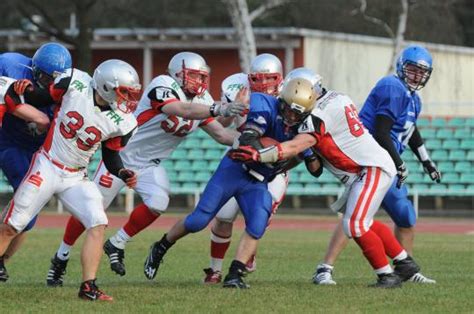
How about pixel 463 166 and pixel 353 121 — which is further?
pixel 463 166

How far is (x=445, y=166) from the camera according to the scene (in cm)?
2422

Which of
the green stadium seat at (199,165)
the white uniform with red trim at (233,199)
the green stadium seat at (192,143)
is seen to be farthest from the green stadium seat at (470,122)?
the white uniform with red trim at (233,199)

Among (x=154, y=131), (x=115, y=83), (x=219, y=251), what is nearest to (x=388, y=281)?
(x=219, y=251)

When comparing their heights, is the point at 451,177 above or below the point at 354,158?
below

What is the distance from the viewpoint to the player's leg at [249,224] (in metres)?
9.47

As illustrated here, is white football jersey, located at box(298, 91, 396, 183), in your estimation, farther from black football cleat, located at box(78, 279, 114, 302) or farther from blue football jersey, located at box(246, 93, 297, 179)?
black football cleat, located at box(78, 279, 114, 302)

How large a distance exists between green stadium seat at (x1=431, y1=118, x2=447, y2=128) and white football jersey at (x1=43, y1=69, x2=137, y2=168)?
16925mm

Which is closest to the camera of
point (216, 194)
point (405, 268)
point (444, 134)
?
point (216, 194)

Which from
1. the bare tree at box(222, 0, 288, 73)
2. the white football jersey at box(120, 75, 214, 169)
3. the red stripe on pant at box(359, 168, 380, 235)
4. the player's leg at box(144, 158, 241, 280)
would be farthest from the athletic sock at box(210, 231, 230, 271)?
the bare tree at box(222, 0, 288, 73)

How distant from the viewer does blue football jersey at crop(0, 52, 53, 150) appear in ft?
33.5

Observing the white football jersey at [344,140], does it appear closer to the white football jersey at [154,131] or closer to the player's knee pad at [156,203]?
the white football jersey at [154,131]

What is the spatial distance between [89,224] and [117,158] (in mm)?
672

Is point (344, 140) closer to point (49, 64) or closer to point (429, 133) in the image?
point (49, 64)

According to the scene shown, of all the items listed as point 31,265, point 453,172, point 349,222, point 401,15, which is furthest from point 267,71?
point 401,15
